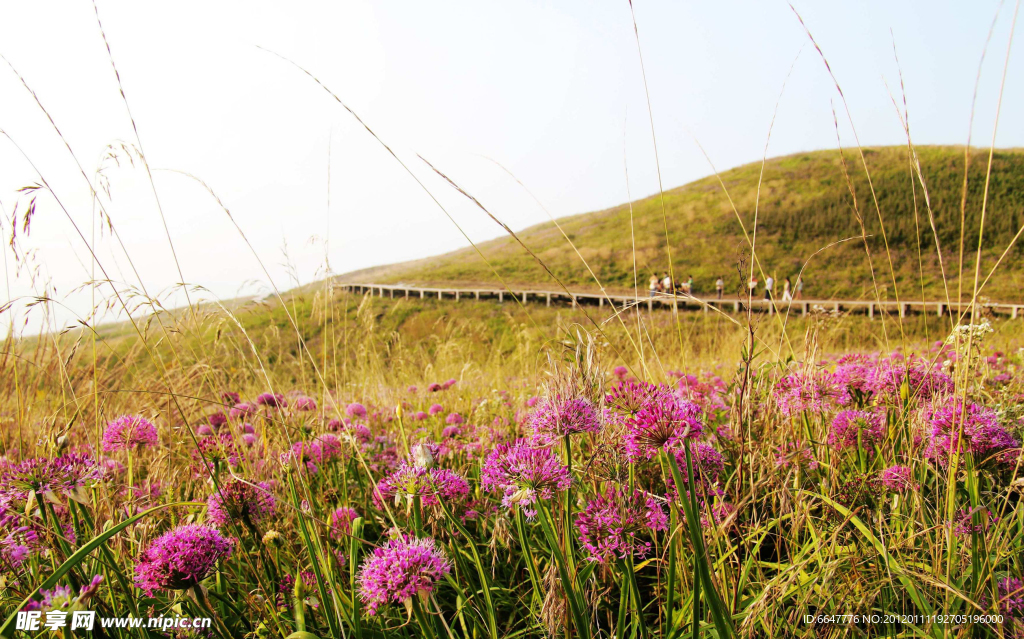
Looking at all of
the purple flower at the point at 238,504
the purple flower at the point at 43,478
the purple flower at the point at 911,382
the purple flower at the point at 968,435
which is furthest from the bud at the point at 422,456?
the purple flower at the point at 911,382

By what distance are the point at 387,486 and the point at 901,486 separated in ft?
5.11

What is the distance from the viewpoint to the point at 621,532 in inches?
43.8

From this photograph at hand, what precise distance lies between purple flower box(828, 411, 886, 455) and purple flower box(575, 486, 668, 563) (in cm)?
90

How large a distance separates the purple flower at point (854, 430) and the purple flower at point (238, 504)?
6.00 feet

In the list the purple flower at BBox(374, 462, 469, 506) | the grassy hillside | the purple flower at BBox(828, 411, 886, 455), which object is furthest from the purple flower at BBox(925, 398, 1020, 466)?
the grassy hillside

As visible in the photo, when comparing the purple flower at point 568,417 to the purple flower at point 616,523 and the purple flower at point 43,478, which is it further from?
the purple flower at point 43,478

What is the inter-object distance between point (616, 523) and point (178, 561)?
96cm

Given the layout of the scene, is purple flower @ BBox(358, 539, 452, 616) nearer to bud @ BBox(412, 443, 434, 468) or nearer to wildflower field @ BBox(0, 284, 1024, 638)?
wildflower field @ BBox(0, 284, 1024, 638)

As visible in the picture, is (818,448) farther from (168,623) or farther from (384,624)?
(168,623)

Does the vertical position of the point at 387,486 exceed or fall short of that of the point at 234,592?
it exceeds it

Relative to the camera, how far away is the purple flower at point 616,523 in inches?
43.8

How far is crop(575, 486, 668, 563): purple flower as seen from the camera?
1.11 metres

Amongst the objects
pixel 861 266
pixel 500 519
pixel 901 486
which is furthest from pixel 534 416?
pixel 861 266

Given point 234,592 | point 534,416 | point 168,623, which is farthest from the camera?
point 234,592
